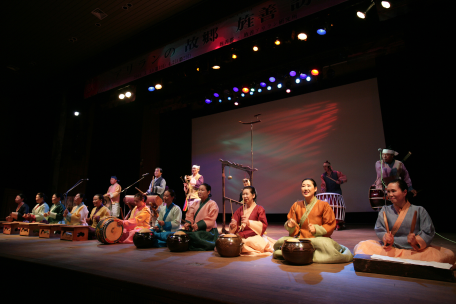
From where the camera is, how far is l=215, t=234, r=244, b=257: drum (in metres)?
3.09

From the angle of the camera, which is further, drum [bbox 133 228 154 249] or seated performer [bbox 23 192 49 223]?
seated performer [bbox 23 192 49 223]

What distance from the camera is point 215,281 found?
6.65ft

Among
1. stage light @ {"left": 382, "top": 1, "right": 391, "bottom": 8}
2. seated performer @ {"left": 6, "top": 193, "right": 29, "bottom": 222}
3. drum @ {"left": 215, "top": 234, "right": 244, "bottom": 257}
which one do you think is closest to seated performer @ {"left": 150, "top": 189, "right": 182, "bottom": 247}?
drum @ {"left": 215, "top": 234, "right": 244, "bottom": 257}

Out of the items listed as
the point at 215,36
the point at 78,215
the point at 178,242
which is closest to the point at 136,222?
the point at 178,242

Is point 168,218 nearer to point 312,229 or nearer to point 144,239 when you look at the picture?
point 144,239

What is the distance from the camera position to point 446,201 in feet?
16.6

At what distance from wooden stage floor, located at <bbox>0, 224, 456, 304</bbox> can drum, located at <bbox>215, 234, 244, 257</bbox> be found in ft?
0.28

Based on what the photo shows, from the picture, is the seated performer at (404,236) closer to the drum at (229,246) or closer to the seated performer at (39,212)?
the drum at (229,246)

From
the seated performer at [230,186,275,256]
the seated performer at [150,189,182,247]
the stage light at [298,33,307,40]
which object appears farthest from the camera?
the stage light at [298,33,307,40]

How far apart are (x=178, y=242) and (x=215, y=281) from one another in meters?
1.62

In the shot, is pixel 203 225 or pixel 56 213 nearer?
pixel 203 225

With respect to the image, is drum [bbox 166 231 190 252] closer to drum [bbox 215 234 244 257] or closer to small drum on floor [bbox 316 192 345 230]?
drum [bbox 215 234 244 257]

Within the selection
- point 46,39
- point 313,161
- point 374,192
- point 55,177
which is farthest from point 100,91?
point 374,192

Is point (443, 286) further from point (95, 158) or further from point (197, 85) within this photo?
point (95, 158)
